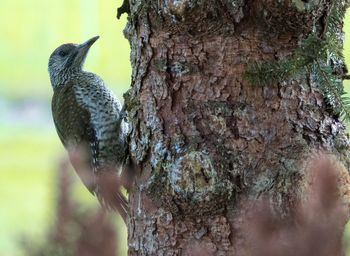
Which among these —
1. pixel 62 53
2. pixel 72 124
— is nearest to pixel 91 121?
pixel 72 124

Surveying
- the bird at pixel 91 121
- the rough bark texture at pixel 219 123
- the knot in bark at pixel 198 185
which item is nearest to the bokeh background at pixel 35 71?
the bird at pixel 91 121

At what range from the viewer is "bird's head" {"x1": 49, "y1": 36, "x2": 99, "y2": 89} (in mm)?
4078

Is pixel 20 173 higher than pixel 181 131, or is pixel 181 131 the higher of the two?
pixel 181 131

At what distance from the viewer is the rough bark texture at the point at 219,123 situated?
6.57ft

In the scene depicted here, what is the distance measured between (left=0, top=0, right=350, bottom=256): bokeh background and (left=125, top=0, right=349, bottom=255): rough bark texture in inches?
257

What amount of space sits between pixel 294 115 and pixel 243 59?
0.20 m

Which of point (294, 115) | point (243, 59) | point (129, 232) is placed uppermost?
point (243, 59)

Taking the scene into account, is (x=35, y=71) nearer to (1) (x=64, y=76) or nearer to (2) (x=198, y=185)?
(1) (x=64, y=76)

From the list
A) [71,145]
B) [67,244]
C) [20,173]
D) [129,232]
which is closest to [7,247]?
[20,173]

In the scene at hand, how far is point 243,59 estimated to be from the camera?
2119mm

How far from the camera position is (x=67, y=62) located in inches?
162

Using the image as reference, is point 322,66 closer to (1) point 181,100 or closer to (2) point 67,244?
(1) point 181,100

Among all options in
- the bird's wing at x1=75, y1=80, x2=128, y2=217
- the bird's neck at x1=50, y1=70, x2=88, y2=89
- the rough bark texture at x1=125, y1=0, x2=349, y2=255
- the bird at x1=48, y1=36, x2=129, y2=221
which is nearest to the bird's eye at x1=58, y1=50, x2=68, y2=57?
the bird's neck at x1=50, y1=70, x2=88, y2=89

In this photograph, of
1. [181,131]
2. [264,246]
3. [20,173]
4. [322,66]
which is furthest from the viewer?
[20,173]
